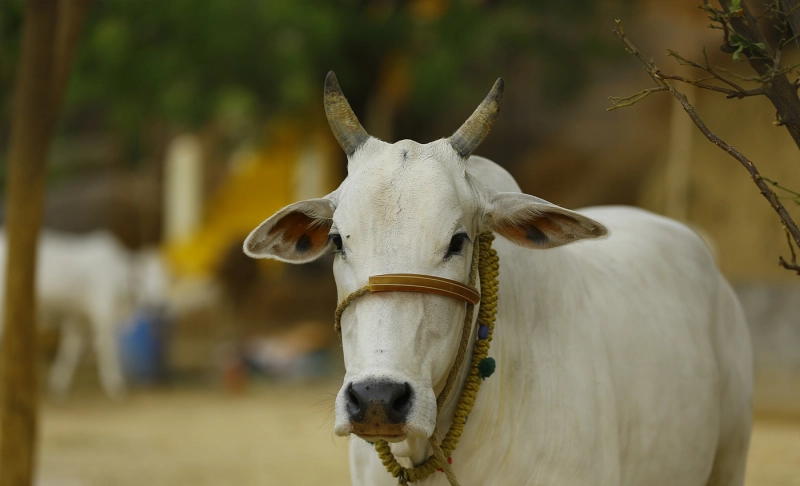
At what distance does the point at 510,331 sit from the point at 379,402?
78 cm

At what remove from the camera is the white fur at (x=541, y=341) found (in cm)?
253

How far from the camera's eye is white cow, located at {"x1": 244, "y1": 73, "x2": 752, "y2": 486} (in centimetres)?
249

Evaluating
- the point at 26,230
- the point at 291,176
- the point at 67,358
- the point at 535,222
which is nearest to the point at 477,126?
the point at 535,222

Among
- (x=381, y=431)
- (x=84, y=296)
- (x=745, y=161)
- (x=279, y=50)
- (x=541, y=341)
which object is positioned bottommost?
(x=381, y=431)

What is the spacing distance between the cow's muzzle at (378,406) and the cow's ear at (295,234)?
0.66 meters

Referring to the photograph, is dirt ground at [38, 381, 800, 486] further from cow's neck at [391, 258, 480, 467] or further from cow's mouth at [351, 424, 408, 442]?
cow's mouth at [351, 424, 408, 442]

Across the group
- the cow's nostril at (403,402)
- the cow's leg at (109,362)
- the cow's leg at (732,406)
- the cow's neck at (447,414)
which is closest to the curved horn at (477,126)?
the cow's neck at (447,414)

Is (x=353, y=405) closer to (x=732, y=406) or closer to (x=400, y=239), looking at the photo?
(x=400, y=239)

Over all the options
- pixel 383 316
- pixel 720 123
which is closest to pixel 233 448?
pixel 720 123

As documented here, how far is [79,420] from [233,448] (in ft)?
7.80

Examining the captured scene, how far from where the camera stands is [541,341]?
3.02 meters

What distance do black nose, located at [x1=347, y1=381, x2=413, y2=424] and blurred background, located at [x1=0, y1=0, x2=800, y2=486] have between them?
16.3 feet

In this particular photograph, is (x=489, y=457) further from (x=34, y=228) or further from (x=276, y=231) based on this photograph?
(x=34, y=228)

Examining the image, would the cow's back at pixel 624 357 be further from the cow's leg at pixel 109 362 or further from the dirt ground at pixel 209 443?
the cow's leg at pixel 109 362
